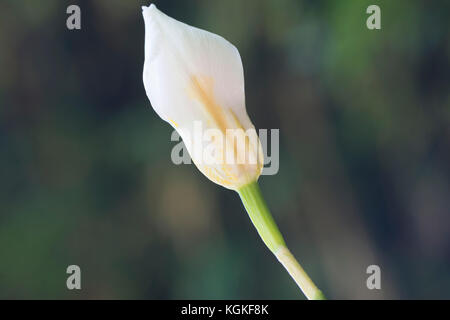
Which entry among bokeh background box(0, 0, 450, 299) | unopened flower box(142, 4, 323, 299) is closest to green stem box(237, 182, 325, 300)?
unopened flower box(142, 4, 323, 299)

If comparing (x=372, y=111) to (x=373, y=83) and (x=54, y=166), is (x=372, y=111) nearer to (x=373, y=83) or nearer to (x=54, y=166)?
(x=373, y=83)

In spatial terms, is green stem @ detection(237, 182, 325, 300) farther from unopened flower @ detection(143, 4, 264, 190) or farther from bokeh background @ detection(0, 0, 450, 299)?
bokeh background @ detection(0, 0, 450, 299)

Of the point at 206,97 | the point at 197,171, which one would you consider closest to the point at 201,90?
the point at 206,97

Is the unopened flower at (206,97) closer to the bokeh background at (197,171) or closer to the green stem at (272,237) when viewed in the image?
the green stem at (272,237)

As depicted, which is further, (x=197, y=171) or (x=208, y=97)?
(x=197, y=171)

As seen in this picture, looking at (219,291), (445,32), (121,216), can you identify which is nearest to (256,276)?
(219,291)

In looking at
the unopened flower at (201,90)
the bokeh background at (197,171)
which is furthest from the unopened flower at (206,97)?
the bokeh background at (197,171)

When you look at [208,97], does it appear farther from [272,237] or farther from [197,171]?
[197,171]
